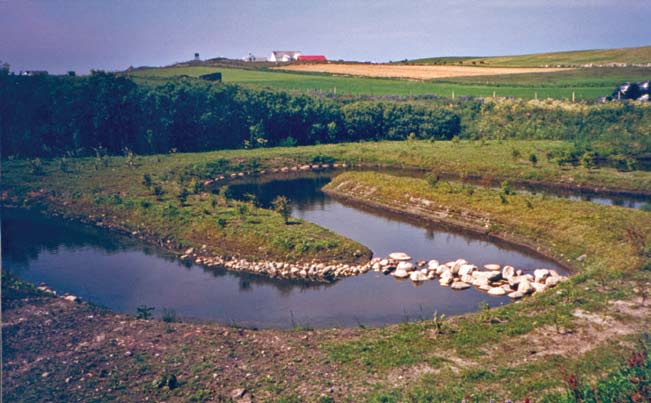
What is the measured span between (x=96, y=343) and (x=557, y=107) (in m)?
63.0

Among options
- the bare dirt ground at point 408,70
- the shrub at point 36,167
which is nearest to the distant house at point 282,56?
the bare dirt ground at point 408,70

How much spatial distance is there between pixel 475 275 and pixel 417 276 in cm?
295

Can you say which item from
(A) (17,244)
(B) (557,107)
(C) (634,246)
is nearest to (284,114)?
(B) (557,107)

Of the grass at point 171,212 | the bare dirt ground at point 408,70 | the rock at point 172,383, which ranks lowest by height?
the rock at point 172,383

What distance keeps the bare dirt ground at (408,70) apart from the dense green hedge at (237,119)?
26.7 metres

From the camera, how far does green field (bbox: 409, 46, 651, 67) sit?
92.6 m

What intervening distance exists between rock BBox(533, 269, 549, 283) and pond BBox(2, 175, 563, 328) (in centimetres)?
180

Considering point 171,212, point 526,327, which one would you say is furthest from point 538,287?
point 171,212

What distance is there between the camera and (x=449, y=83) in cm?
9306

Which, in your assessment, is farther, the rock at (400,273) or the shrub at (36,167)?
the shrub at (36,167)

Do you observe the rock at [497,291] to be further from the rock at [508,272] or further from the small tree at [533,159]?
the small tree at [533,159]

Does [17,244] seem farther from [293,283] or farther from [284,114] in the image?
[284,114]

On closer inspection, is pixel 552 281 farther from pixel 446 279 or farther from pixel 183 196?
pixel 183 196

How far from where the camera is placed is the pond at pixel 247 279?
24172 millimetres
